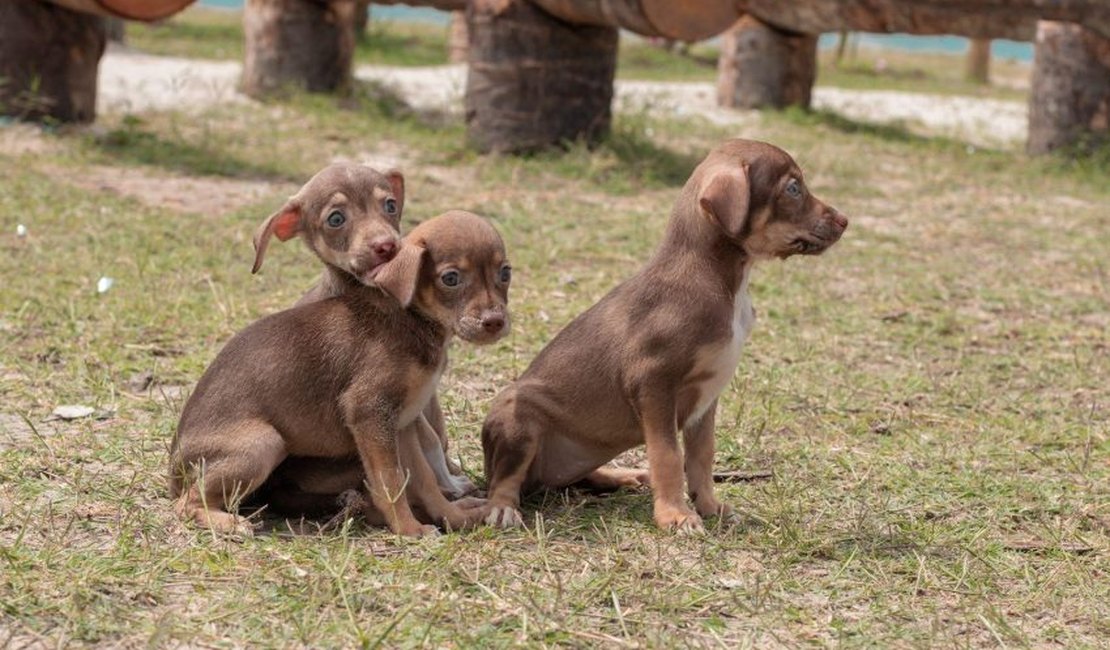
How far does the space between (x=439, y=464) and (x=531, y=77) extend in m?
6.42

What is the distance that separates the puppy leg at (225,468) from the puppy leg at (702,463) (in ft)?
4.25

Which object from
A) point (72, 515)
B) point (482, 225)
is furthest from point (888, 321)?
point (72, 515)

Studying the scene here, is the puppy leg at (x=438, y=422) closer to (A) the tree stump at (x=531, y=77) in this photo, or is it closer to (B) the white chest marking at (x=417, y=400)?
(B) the white chest marking at (x=417, y=400)

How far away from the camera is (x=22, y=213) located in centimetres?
887

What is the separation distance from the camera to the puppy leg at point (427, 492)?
466 cm

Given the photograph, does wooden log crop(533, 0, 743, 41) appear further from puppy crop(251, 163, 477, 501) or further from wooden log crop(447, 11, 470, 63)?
wooden log crop(447, 11, 470, 63)

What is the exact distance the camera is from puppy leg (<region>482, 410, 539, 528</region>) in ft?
15.7

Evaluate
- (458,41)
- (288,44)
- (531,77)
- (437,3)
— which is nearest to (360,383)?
(531,77)

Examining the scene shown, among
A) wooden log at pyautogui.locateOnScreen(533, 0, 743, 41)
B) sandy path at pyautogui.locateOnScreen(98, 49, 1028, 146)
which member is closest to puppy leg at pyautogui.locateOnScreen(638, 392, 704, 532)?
wooden log at pyautogui.locateOnScreen(533, 0, 743, 41)

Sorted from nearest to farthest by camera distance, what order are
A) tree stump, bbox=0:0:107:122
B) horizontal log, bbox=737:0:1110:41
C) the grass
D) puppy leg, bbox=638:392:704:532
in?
the grass < puppy leg, bbox=638:392:704:532 < horizontal log, bbox=737:0:1110:41 < tree stump, bbox=0:0:107:122

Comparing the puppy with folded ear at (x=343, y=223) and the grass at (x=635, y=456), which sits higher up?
the puppy with folded ear at (x=343, y=223)

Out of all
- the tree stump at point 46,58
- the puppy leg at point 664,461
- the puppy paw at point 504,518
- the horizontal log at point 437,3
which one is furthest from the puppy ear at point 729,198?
the horizontal log at point 437,3

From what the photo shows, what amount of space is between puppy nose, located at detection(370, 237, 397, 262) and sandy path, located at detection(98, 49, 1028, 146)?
8204 mm

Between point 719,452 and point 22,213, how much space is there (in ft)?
16.4
